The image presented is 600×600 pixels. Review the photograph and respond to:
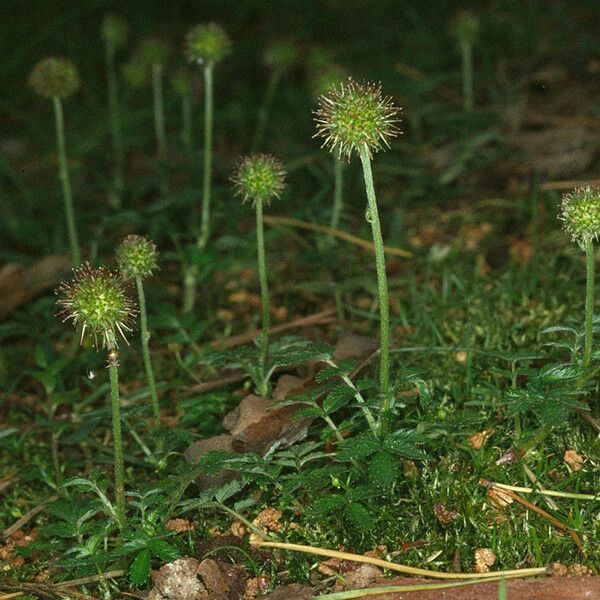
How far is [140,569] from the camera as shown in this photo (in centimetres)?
241

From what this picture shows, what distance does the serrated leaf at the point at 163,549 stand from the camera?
7.98 feet

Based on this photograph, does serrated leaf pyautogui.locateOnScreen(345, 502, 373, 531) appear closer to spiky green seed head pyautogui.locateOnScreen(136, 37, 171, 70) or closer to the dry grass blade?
the dry grass blade

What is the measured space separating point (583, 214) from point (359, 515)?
3.04 ft

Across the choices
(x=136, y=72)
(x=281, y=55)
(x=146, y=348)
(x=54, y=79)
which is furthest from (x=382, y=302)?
(x=136, y=72)

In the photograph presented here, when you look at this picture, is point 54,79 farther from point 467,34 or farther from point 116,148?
point 467,34

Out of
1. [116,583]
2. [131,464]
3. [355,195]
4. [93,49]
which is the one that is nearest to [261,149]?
[355,195]

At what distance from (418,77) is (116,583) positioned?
3392mm

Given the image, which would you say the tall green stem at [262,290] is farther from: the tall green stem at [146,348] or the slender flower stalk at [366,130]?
the slender flower stalk at [366,130]

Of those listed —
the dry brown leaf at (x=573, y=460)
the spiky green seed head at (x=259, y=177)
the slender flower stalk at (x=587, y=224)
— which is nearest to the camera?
the slender flower stalk at (x=587, y=224)

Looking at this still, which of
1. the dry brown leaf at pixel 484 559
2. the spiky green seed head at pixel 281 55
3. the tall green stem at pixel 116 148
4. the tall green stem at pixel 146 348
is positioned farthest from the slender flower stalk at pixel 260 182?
the spiky green seed head at pixel 281 55

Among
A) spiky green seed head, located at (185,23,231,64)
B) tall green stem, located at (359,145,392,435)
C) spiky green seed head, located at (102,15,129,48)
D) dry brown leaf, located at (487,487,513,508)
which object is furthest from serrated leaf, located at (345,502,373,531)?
spiky green seed head, located at (102,15,129,48)

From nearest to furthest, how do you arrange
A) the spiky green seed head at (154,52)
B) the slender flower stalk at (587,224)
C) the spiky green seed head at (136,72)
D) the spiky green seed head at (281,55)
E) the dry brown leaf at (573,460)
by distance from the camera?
the slender flower stalk at (587,224) < the dry brown leaf at (573,460) < the spiky green seed head at (154,52) < the spiky green seed head at (281,55) < the spiky green seed head at (136,72)

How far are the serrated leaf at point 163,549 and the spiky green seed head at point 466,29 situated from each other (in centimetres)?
307

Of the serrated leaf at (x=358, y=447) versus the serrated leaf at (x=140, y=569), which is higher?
the serrated leaf at (x=358, y=447)
